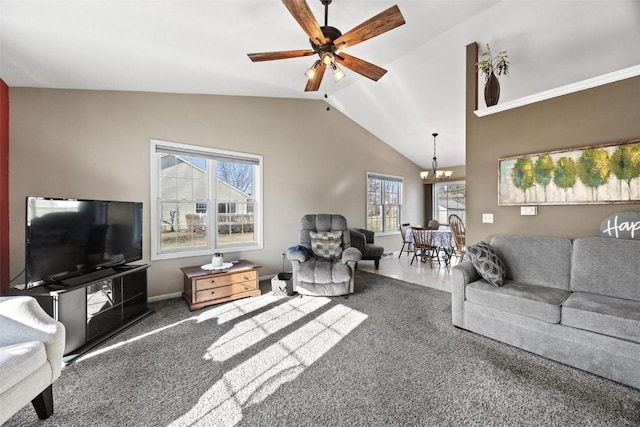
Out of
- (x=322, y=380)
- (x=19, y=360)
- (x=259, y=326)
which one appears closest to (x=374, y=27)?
(x=322, y=380)

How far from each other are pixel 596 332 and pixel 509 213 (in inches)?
54.8

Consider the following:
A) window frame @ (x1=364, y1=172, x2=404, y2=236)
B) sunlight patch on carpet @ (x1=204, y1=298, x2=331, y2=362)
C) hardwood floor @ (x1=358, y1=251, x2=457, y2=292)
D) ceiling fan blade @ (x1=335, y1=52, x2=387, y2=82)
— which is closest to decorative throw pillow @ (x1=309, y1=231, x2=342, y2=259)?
sunlight patch on carpet @ (x1=204, y1=298, x2=331, y2=362)

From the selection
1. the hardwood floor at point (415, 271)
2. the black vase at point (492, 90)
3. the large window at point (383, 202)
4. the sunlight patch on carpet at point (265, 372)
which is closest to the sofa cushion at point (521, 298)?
the sunlight patch on carpet at point (265, 372)

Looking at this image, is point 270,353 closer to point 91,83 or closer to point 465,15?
point 91,83

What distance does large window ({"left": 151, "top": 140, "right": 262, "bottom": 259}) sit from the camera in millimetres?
3426

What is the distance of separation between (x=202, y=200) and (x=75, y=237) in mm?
1625

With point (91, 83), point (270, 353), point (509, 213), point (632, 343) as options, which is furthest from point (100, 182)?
point (632, 343)

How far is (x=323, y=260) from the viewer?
3.76 m

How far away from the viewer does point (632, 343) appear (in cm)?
169

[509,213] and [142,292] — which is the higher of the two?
[509,213]

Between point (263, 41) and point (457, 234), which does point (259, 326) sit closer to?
point (263, 41)

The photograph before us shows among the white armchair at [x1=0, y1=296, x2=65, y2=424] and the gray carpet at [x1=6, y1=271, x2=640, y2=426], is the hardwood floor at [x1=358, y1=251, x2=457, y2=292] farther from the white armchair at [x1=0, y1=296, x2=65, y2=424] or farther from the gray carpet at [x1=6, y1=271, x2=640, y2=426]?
the white armchair at [x1=0, y1=296, x2=65, y2=424]

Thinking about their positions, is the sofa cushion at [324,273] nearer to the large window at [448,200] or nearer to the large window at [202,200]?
the large window at [202,200]

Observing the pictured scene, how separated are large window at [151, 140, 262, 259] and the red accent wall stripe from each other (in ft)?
3.92
